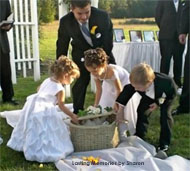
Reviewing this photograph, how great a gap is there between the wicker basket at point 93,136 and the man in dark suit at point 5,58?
76.2 inches

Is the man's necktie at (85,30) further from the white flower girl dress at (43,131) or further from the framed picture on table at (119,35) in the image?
the framed picture on table at (119,35)

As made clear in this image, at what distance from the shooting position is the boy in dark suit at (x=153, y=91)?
8.20 ft

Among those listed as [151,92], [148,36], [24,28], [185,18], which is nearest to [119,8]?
[148,36]

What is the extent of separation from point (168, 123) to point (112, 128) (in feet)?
1.57

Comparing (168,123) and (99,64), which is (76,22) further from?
(168,123)

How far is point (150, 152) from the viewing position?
106 inches

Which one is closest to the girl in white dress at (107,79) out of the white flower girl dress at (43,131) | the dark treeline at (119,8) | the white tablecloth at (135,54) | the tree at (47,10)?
the white flower girl dress at (43,131)

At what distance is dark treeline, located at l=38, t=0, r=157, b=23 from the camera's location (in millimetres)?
6094

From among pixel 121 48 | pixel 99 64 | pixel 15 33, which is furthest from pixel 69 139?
pixel 15 33

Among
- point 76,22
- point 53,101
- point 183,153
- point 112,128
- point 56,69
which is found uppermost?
point 76,22

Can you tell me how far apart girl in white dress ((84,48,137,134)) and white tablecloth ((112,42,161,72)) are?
9.00ft

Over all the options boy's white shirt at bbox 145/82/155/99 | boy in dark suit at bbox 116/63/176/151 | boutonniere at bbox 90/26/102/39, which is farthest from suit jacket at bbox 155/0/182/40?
boy's white shirt at bbox 145/82/155/99

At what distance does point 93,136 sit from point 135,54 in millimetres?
3766

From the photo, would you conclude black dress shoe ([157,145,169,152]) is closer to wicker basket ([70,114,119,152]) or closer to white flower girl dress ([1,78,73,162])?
wicker basket ([70,114,119,152])
